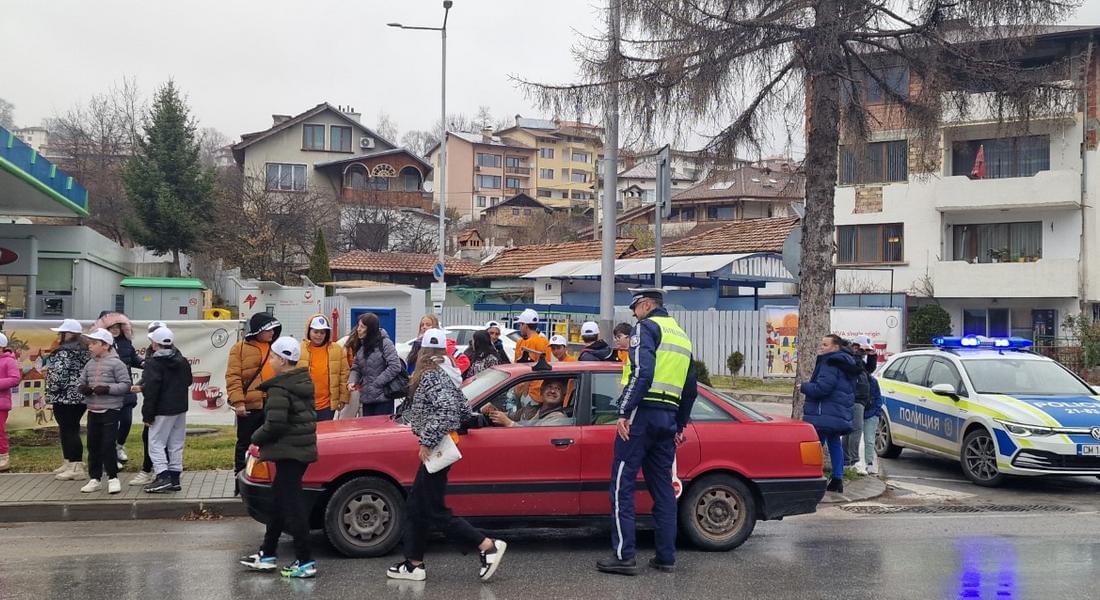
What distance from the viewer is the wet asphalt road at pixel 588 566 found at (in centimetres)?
667

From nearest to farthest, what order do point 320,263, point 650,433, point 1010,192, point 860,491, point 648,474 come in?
point 650,433, point 648,474, point 860,491, point 1010,192, point 320,263

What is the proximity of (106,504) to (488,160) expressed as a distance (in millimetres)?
87876

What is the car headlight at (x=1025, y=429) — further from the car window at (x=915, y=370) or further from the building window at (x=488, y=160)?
the building window at (x=488, y=160)

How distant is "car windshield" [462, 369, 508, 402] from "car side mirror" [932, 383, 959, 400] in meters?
6.35

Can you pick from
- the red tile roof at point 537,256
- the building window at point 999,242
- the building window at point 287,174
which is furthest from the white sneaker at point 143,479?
the building window at point 287,174

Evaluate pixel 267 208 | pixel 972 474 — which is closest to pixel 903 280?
pixel 267 208

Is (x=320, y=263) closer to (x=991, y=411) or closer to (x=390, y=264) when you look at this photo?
(x=390, y=264)

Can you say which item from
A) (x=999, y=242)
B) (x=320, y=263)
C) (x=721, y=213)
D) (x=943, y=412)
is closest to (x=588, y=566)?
(x=943, y=412)

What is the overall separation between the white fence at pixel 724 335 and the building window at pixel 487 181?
67451mm

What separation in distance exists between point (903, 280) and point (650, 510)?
33.8 metres

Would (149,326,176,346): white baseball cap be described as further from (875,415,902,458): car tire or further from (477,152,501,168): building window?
(477,152,501,168): building window

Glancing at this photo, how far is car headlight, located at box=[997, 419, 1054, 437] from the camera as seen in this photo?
11.0 m

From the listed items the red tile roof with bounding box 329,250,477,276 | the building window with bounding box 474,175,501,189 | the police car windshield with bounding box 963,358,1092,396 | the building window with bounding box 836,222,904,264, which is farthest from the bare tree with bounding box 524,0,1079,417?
the building window with bounding box 474,175,501,189

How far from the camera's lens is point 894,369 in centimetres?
1408
